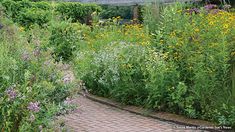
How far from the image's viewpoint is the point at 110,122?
7.00m

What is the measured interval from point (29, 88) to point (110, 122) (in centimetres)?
204

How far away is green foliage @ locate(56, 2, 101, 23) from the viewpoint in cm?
1669

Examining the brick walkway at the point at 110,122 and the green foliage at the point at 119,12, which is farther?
the green foliage at the point at 119,12

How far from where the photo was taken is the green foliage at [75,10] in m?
16.7

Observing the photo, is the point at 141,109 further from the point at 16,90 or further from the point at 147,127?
the point at 16,90

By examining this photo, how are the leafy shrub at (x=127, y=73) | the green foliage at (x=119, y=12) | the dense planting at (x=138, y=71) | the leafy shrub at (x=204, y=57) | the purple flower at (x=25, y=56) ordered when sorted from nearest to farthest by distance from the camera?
the dense planting at (x=138, y=71) → the purple flower at (x=25, y=56) → the leafy shrub at (x=204, y=57) → the leafy shrub at (x=127, y=73) → the green foliage at (x=119, y=12)

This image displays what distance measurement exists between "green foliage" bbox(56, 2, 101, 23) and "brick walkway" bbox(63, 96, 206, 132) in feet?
29.9

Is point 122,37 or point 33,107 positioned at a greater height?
point 122,37

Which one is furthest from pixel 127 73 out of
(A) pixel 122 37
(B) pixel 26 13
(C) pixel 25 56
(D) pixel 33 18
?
(B) pixel 26 13

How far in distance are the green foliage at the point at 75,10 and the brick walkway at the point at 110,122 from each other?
9113 millimetres

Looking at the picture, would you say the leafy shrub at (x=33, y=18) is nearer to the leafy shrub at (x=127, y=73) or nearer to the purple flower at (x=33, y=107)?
the leafy shrub at (x=127, y=73)

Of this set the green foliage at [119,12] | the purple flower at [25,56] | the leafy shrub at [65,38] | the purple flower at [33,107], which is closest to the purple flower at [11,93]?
the purple flower at [33,107]

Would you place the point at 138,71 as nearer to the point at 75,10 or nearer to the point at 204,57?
the point at 204,57

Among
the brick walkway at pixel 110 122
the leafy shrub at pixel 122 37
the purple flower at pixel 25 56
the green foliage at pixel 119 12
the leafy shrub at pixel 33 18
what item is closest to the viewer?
the purple flower at pixel 25 56
